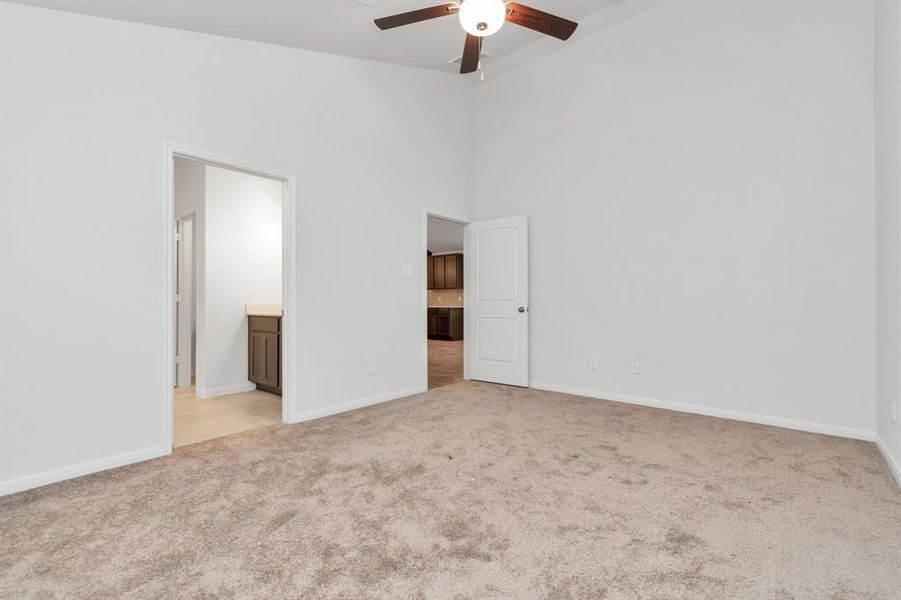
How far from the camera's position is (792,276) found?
3311 mm

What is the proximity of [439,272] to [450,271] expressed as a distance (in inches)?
15.2

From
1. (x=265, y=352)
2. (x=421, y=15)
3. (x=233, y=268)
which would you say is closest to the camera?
(x=421, y=15)

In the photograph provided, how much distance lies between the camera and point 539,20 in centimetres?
257

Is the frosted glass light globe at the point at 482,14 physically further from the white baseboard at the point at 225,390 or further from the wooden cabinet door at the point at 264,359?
the white baseboard at the point at 225,390

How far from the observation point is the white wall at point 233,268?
448 centimetres

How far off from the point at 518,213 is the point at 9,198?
4130 millimetres

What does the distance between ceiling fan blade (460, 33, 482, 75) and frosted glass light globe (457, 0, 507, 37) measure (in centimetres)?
31

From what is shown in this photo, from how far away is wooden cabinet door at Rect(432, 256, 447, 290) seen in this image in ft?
36.3

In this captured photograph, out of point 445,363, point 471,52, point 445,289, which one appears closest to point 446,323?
point 445,289

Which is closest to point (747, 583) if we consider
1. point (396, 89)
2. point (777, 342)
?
point (777, 342)

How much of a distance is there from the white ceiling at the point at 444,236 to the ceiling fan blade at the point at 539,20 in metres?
4.64

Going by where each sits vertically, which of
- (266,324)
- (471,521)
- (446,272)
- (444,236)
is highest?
(444,236)

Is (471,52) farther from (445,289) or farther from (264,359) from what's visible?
(445,289)

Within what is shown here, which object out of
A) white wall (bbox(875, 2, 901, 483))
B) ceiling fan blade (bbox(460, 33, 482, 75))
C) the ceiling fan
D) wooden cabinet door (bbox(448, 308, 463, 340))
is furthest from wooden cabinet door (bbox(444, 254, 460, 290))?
white wall (bbox(875, 2, 901, 483))
